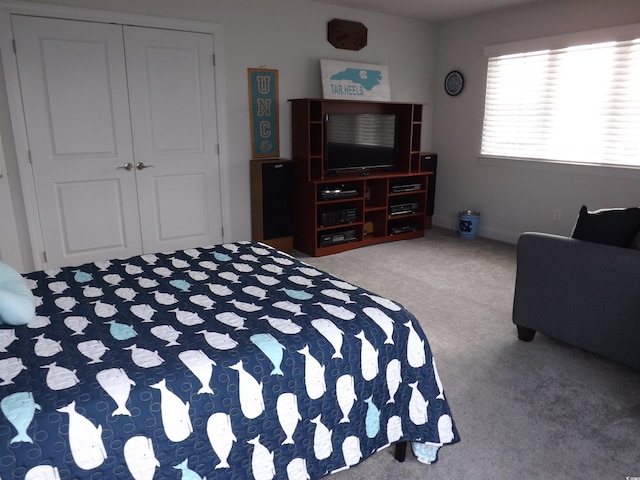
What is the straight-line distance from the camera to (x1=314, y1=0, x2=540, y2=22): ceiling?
456 cm

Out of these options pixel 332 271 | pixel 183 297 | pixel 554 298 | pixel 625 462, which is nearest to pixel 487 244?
pixel 332 271

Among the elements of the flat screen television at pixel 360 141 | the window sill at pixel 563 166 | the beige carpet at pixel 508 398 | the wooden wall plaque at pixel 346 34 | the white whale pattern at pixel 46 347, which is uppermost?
the wooden wall plaque at pixel 346 34

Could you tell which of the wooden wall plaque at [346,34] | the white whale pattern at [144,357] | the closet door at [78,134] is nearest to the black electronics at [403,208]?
the wooden wall plaque at [346,34]

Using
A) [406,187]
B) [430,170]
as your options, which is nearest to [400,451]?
[406,187]

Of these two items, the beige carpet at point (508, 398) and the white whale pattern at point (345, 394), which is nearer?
the white whale pattern at point (345, 394)

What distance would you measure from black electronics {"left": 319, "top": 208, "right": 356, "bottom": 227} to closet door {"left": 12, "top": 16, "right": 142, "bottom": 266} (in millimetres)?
1710

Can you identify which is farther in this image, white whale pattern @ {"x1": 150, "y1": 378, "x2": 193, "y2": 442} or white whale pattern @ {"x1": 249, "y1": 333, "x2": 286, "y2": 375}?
white whale pattern @ {"x1": 249, "y1": 333, "x2": 286, "y2": 375}

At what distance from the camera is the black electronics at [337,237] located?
457 centimetres

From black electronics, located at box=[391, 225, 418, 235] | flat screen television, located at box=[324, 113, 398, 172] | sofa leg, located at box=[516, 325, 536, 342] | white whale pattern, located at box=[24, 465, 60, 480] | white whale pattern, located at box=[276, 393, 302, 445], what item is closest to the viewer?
white whale pattern, located at box=[24, 465, 60, 480]

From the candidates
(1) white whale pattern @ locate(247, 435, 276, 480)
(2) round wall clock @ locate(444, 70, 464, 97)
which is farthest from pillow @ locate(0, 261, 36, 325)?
(2) round wall clock @ locate(444, 70, 464, 97)

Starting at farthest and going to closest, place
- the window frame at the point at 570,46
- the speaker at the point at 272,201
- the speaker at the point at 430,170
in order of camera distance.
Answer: the speaker at the point at 430,170
the speaker at the point at 272,201
the window frame at the point at 570,46

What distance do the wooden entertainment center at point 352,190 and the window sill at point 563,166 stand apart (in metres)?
0.72

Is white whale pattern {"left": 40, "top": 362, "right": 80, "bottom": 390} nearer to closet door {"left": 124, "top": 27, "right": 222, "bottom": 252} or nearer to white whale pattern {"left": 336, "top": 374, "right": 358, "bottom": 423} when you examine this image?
white whale pattern {"left": 336, "top": 374, "right": 358, "bottom": 423}

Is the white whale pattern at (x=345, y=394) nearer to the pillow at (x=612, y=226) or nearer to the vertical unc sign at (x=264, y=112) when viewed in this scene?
the pillow at (x=612, y=226)
